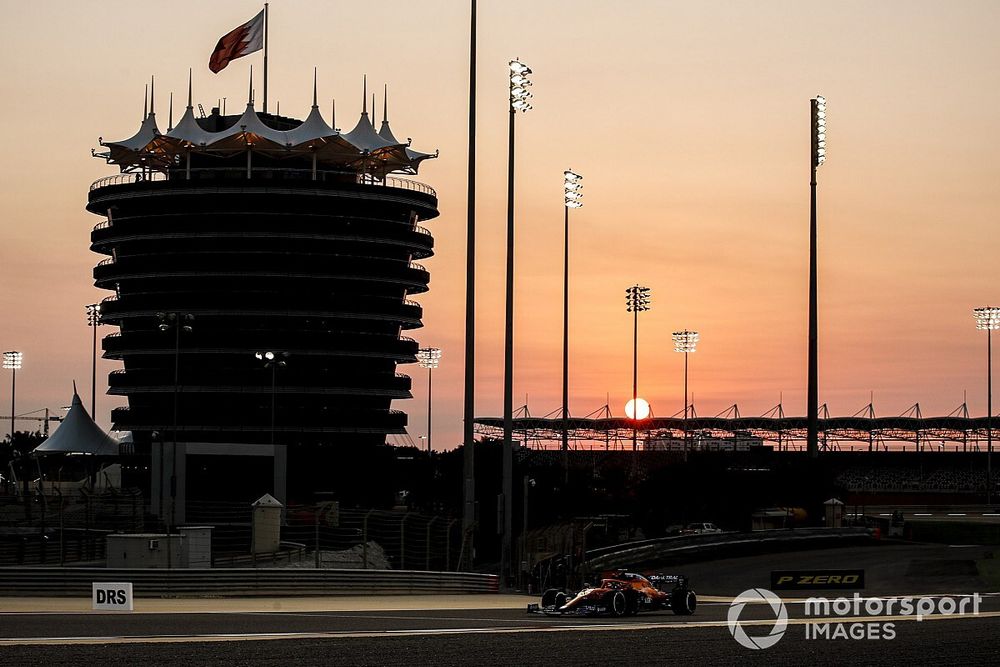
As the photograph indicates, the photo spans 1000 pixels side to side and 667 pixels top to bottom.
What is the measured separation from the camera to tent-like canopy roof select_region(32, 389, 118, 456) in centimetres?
11519

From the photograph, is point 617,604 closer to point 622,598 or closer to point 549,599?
point 622,598

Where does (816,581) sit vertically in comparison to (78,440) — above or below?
below

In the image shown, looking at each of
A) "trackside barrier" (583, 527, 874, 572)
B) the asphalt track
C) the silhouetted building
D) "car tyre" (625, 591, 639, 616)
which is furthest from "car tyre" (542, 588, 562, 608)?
the silhouetted building

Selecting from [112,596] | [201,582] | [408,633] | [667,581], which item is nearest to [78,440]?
[201,582]

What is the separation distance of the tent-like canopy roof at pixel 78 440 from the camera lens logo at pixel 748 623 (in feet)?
269

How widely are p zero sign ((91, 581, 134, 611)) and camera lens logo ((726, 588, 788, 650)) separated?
14095mm

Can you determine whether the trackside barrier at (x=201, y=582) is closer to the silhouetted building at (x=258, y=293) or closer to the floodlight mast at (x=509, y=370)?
the floodlight mast at (x=509, y=370)

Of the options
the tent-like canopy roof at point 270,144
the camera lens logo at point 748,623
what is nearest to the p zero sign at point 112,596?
the camera lens logo at point 748,623

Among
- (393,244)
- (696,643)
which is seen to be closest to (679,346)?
(393,244)

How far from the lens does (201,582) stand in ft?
129

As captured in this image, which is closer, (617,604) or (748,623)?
(748,623)

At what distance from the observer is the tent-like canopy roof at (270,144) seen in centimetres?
11331

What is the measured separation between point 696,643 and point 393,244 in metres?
92.8
